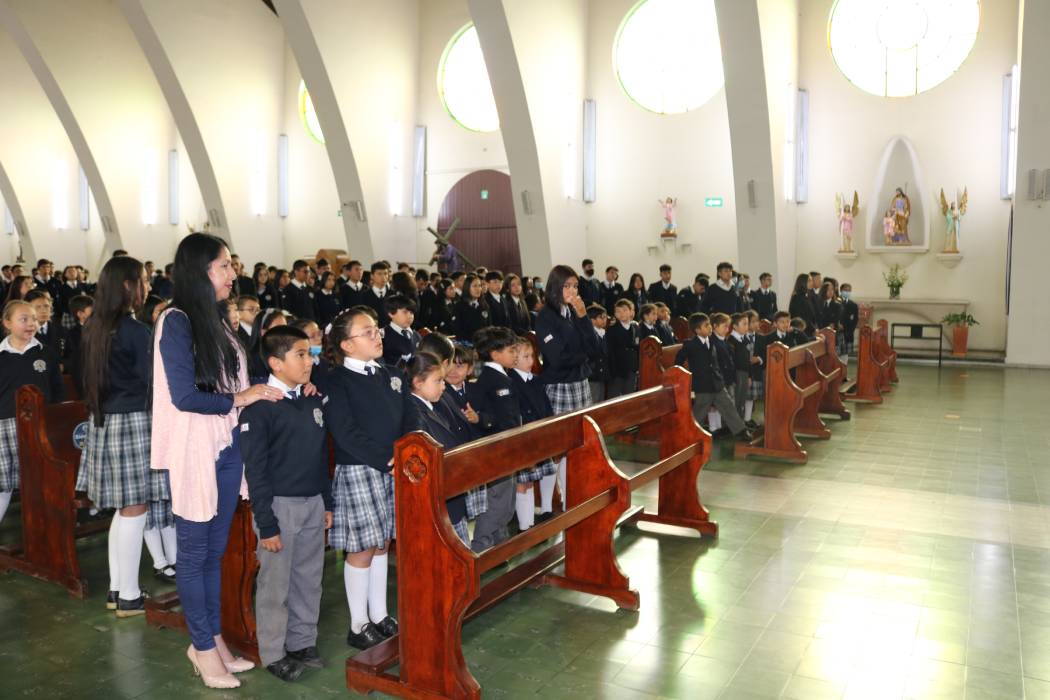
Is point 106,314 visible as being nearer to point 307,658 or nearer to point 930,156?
point 307,658

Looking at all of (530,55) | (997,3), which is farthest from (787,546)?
(997,3)

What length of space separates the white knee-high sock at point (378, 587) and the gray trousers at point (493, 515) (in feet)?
2.82

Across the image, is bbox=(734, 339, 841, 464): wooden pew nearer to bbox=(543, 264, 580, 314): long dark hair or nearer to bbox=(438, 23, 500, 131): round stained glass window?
bbox=(543, 264, 580, 314): long dark hair

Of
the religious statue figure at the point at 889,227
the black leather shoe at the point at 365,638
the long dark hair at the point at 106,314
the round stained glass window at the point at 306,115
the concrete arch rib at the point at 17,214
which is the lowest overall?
the black leather shoe at the point at 365,638

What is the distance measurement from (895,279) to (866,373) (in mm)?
6599

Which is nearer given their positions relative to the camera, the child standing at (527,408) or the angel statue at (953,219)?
the child standing at (527,408)

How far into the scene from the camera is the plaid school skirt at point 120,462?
13.5ft

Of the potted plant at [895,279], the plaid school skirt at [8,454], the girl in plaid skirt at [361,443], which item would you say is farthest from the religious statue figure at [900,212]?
the plaid school skirt at [8,454]

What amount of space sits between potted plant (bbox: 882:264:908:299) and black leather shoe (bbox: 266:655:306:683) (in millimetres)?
15561

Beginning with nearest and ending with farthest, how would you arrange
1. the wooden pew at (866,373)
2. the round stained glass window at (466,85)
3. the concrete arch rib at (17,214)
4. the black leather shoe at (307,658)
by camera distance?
1. the black leather shoe at (307,658)
2. the wooden pew at (866,373)
3. the round stained glass window at (466,85)
4. the concrete arch rib at (17,214)

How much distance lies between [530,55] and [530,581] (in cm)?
1249

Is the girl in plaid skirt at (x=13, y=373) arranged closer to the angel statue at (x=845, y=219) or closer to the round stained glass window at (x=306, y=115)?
the angel statue at (x=845, y=219)

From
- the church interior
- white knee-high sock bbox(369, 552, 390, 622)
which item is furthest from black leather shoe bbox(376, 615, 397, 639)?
the church interior

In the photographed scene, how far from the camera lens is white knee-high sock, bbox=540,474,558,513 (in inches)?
222
